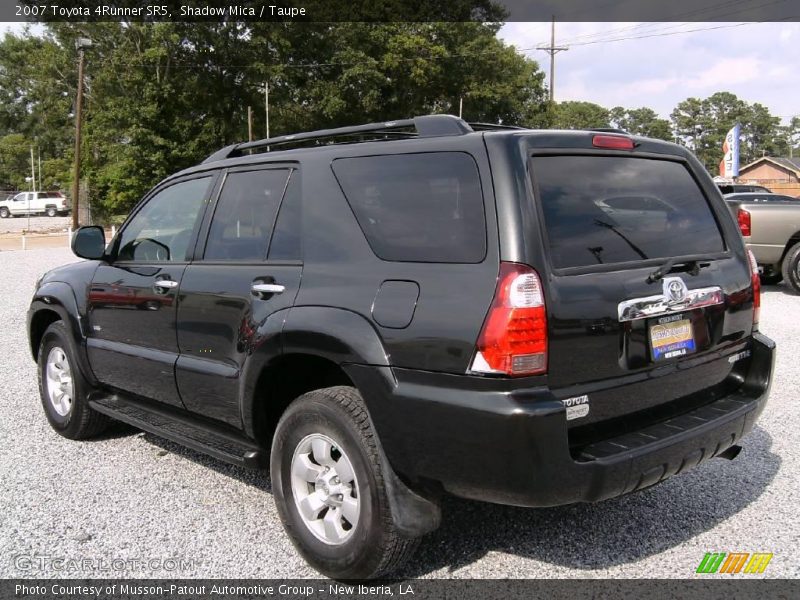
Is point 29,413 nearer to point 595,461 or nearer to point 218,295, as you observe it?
point 218,295

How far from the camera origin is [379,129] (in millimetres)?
3320

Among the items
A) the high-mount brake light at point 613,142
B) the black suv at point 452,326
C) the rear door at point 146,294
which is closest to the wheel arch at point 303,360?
the black suv at point 452,326

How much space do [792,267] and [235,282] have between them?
10.3 m

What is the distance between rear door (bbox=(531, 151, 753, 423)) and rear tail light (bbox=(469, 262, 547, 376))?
0.19ft

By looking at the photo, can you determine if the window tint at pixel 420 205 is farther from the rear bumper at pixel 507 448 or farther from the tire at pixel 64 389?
the tire at pixel 64 389

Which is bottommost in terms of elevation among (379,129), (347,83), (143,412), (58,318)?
(143,412)

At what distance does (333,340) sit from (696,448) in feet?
5.04

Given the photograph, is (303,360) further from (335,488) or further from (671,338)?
(671,338)

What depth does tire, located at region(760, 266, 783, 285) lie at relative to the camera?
11594 mm

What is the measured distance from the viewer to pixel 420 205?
9.43 ft

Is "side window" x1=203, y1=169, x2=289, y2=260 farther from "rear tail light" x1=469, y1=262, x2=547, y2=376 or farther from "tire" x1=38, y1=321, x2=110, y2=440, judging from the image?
"tire" x1=38, y1=321, x2=110, y2=440

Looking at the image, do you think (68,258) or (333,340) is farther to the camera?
(68,258)

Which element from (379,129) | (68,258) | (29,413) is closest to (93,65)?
(68,258)

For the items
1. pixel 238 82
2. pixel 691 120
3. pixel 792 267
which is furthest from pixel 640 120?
pixel 792 267
